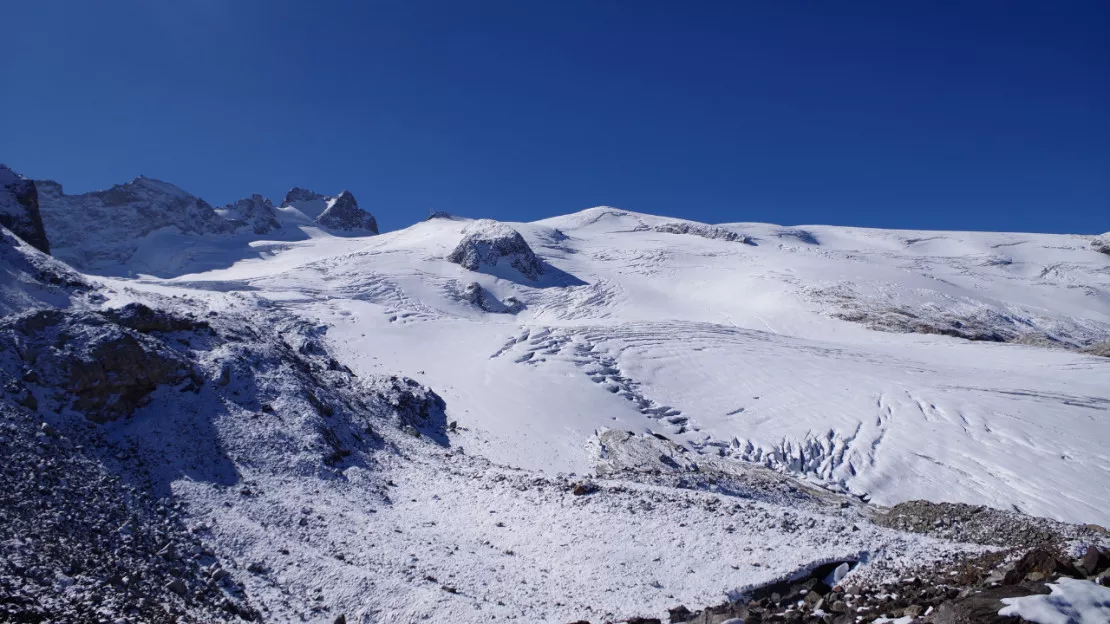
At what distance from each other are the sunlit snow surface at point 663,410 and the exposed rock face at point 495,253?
1.58 m

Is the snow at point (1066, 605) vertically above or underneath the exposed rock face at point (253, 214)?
underneath

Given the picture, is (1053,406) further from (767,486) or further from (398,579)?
(398,579)

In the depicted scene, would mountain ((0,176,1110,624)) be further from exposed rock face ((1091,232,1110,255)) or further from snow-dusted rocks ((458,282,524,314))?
exposed rock face ((1091,232,1110,255))

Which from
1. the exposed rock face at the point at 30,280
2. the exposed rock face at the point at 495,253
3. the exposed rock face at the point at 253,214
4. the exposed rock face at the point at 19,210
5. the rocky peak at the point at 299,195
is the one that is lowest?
the exposed rock face at the point at 30,280

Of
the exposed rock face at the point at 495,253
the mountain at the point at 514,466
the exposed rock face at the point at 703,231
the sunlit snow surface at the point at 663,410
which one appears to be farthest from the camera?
the exposed rock face at the point at 703,231

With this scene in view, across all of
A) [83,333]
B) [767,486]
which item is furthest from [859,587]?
[83,333]

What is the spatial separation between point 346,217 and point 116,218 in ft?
117

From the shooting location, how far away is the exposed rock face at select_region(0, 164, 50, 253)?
81.1ft

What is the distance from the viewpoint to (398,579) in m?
10.1

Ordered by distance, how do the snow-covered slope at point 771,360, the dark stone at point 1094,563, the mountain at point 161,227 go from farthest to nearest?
the mountain at point 161,227, the snow-covered slope at point 771,360, the dark stone at point 1094,563

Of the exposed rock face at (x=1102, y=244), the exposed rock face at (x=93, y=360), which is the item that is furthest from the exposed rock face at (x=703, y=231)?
the exposed rock face at (x=93, y=360)

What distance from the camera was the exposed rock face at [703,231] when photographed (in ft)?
288

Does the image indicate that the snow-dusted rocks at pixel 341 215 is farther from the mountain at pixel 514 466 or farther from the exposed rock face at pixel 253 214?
the mountain at pixel 514 466

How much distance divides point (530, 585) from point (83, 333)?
41.9ft
